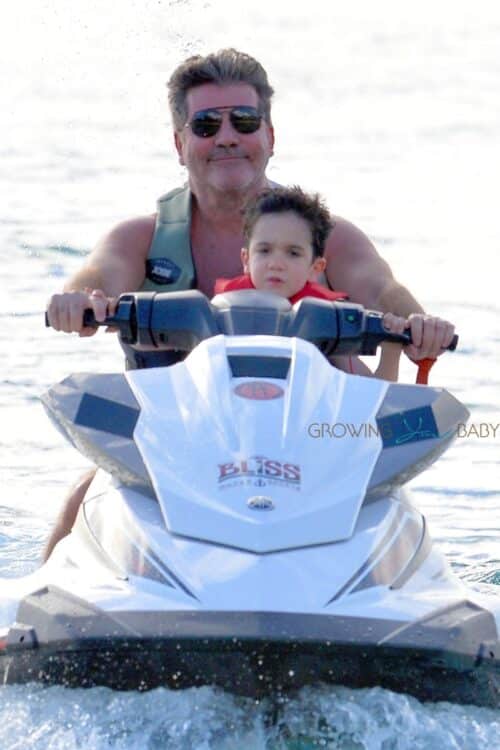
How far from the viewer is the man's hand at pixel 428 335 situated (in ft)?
14.4

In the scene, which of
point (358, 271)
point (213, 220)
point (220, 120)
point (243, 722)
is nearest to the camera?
point (243, 722)

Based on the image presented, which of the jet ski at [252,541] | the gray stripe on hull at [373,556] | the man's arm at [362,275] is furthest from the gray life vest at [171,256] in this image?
the gray stripe on hull at [373,556]

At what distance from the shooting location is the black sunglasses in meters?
5.50

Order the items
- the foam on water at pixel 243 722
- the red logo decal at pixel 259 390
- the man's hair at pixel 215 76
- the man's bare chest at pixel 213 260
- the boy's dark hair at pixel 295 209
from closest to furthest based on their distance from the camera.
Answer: the foam on water at pixel 243 722, the red logo decal at pixel 259 390, the boy's dark hair at pixel 295 209, the man's hair at pixel 215 76, the man's bare chest at pixel 213 260

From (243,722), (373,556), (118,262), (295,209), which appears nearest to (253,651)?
(243,722)

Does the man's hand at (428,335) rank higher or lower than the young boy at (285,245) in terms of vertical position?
lower

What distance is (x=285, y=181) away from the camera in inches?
506

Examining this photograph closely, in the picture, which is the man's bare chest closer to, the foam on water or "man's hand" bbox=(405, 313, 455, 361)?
"man's hand" bbox=(405, 313, 455, 361)

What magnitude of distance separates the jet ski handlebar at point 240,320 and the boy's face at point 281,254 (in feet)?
1.21

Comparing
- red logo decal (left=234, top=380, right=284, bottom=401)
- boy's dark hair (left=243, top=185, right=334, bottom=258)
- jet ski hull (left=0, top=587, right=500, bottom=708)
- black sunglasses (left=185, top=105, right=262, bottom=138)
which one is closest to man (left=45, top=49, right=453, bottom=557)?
black sunglasses (left=185, top=105, right=262, bottom=138)

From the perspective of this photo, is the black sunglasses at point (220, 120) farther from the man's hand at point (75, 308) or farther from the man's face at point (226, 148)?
the man's hand at point (75, 308)

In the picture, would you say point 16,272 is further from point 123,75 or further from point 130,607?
point 130,607

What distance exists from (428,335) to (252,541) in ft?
3.72

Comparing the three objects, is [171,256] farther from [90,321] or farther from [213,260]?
[90,321]
